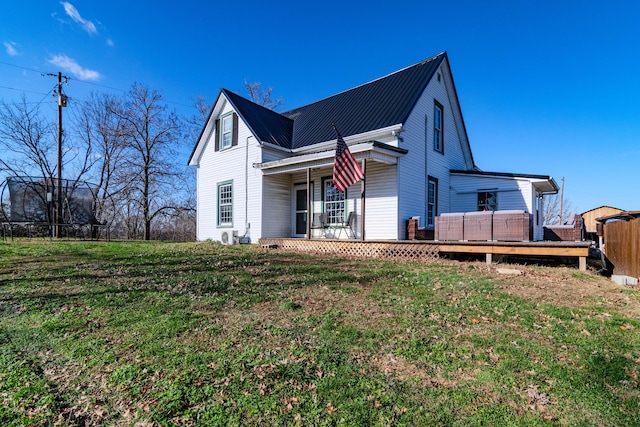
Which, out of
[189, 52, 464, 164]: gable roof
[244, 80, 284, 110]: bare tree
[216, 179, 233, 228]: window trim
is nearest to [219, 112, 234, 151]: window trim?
[189, 52, 464, 164]: gable roof

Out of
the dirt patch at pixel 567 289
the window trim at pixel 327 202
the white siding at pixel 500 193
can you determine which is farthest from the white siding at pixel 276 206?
the dirt patch at pixel 567 289

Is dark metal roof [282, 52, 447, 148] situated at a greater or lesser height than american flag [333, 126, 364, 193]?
greater

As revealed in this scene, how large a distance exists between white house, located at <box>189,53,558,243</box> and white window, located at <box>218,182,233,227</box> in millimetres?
45

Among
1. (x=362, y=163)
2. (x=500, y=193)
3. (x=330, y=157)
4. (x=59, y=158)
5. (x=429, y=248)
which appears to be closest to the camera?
(x=429, y=248)

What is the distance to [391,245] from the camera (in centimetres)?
955

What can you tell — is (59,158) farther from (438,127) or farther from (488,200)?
(488,200)

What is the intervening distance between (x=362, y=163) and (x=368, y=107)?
3.99m

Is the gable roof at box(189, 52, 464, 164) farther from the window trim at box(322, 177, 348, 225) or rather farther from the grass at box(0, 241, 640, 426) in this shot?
the grass at box(0, 241, 640, 426)

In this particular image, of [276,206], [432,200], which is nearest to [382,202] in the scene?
[432,200]

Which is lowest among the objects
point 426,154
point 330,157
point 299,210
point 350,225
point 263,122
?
point 350,225

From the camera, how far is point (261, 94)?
2991 centimetres

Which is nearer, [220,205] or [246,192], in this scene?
[246,192]

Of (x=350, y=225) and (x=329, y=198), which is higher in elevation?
(x=329, y=198)

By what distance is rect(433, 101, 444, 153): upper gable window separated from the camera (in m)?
13.4
